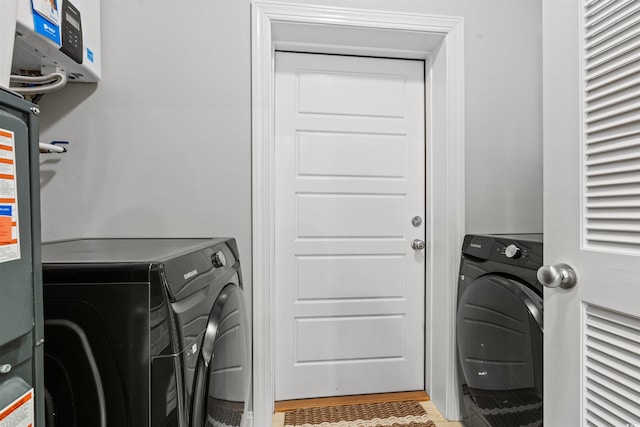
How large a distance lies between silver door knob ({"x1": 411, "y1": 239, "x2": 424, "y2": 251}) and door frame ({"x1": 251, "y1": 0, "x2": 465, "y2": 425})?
0.05 meters

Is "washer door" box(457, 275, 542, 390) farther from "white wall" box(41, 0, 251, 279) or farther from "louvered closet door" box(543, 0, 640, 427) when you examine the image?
"white wall" box(41, 0, 251, 279)

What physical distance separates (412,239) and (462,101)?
77 cm

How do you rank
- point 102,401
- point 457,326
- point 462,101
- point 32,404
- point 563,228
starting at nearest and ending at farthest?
1. point 32,404
2. point 102,401
3. point 563,228
4. point 457,326
5. point 462,101

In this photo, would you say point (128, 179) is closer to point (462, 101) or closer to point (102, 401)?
Result: point (102, 401)

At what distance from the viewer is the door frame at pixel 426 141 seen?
1.77 meters

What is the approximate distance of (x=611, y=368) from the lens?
2.41 feet

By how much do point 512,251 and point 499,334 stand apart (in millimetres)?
316

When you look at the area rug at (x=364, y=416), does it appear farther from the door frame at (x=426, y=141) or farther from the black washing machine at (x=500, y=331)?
the black washing machine at (x=500, y=331)

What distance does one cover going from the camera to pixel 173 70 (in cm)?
173

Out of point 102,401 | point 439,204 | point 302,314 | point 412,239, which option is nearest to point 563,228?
point 102,401

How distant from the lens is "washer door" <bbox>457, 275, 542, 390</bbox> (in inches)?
50.4

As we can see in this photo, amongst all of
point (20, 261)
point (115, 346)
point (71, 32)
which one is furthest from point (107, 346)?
point (71, 32)

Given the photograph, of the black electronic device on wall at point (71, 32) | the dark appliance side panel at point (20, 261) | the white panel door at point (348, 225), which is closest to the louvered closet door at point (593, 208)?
Answer: the dark appliance side panel at point (20, 261)

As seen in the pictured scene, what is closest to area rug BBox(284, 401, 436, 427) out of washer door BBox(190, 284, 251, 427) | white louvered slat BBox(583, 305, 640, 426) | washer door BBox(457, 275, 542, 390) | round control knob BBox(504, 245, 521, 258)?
washer door BBox(457, 275, 542, 390)
